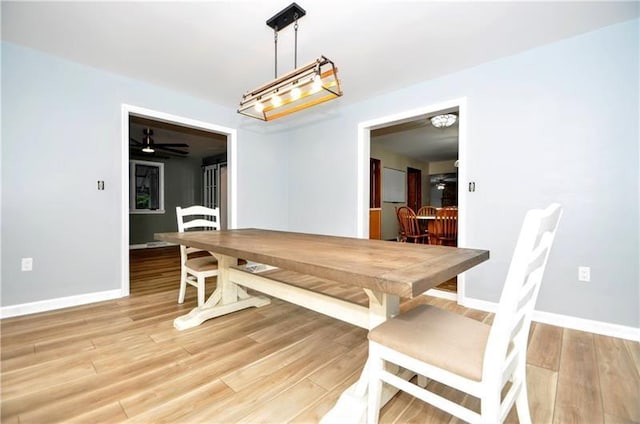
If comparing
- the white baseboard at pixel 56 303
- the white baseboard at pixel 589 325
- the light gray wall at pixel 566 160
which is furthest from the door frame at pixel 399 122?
the white baseboard at pixel 56 303

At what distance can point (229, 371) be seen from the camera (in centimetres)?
158

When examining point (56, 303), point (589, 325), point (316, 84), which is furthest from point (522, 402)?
point (56, 303)

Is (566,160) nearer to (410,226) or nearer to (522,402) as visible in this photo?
(522,402)

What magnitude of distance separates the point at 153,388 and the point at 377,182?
229 inches

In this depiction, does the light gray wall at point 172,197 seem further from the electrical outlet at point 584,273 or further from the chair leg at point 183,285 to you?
the electrical outlet at point 584,273

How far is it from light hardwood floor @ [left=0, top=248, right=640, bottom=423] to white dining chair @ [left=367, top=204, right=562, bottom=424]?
1.20ft

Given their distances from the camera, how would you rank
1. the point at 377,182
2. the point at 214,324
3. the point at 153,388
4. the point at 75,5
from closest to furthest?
the point at 153,388
the point at 75,5
the point at 214,324
the point at 377,182

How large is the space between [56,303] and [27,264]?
0.42m

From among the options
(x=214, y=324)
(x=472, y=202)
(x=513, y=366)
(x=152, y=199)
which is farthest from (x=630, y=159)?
(x=152, y=199)

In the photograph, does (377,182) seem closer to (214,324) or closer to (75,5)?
(214,324)

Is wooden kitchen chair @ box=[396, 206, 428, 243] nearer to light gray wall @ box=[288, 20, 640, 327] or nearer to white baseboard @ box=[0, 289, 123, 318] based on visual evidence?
light gray wall @ box=[288, 20, 640, 327]

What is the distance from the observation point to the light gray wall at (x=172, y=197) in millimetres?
6419

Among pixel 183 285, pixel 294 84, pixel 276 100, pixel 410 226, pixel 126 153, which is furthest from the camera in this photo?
pixel 410 226

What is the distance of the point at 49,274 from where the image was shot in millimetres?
2498
